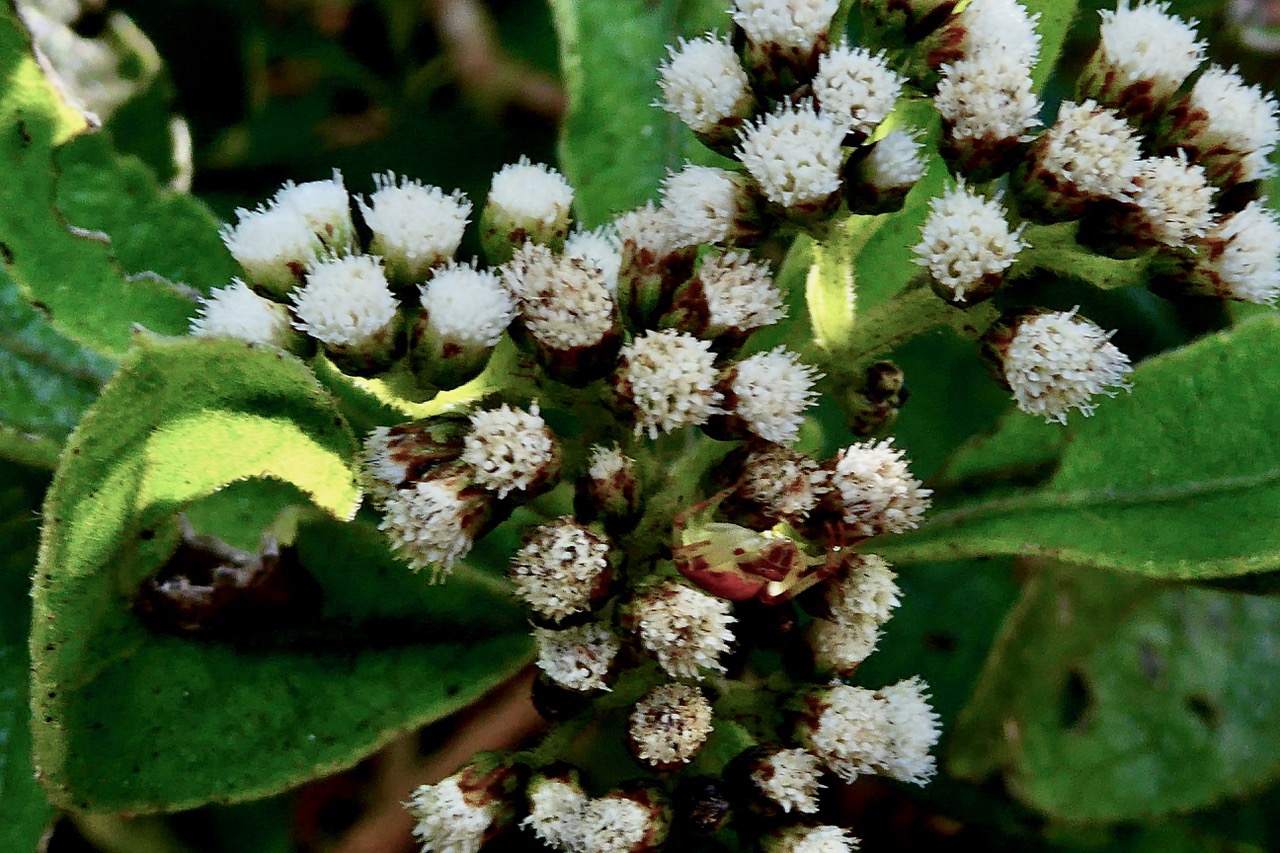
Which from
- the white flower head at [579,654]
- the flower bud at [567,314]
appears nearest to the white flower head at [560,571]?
the white flower head at [579,654]

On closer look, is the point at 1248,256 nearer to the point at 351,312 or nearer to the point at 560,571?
the point at 560,571

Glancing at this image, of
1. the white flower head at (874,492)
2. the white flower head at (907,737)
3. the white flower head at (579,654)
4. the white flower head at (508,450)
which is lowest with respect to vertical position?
the white flower head at (907,737)

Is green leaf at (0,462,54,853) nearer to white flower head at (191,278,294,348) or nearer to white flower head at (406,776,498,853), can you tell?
white flower head at (191,278,294,348)

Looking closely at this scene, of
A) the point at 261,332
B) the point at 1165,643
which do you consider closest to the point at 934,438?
the point at 1165,643

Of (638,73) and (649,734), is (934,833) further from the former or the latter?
(638,73)

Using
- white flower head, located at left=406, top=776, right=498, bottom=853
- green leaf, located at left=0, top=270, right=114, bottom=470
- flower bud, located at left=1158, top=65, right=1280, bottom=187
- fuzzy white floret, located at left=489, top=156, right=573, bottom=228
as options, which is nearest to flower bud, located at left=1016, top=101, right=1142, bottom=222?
flower bud, located at left=1158, top=65, right=1280, bottom=187

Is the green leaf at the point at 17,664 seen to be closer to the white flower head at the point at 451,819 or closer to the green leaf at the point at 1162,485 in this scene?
the white flower head at the point at 451,819

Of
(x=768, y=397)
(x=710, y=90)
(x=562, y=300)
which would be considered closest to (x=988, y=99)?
(x=710, y=90)
